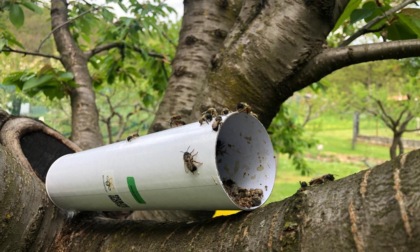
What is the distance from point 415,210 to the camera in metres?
0.76

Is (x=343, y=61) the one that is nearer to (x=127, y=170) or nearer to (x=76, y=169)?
(x=127, y=170)

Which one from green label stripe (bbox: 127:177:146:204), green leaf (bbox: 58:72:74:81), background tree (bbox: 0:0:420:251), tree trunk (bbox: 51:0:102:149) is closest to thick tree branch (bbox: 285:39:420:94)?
background tree (bbox: 0:0:420:251)

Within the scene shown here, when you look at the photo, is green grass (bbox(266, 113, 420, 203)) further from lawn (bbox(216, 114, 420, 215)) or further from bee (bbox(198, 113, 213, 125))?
bee (bbox(198, 113, 213, 125))

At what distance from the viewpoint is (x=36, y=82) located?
1941 millimetres

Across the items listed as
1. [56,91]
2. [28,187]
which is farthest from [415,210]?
[56,91]

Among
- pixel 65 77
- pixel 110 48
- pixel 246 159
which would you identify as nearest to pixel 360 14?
pixel 246 159

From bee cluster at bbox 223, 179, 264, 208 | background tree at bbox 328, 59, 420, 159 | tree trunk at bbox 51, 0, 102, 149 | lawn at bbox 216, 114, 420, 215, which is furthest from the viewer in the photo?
lawn at bbox 216, 114, 420, 215

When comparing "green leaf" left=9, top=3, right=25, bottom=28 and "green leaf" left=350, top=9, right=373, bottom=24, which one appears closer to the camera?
"green leaf" left=350, top=9, right=373, bottom=24

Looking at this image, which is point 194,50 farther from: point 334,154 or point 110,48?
point 334,154

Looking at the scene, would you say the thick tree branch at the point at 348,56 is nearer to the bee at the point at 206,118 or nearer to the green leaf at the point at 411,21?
the green leaf at the point at 411,21

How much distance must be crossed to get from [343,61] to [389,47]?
0.16 m

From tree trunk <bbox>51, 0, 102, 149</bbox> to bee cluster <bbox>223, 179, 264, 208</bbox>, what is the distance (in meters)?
1.17

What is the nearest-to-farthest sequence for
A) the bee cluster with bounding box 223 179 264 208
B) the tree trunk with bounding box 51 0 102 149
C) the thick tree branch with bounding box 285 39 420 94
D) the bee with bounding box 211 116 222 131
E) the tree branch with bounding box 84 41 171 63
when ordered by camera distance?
the bee with bounding box 211 116 222 131 < the bee cluster with bounding box 223 179 264 208 < the thick tree branch with bounding box 285 39 420 94 < the tree trunk with bounding box 51 0 102 149 < the tree branch with bounding box 84 41 171 63

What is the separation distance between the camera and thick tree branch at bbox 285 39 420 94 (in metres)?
1.32
